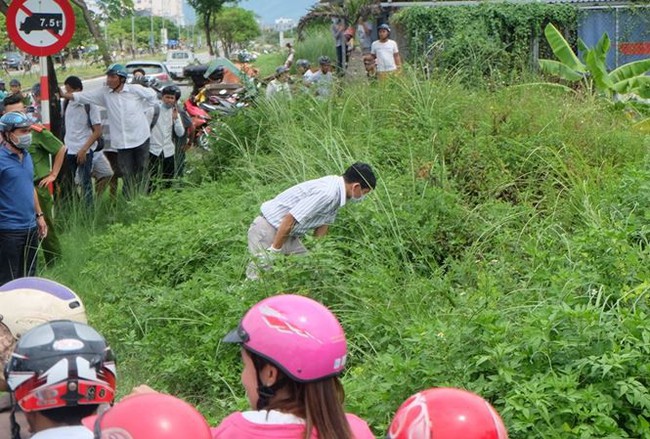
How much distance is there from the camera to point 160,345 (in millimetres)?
7691

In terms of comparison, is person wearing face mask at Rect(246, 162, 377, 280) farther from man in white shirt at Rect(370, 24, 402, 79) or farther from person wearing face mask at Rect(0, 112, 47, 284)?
man in white shirt at Rect(370, 24, 402, 79)

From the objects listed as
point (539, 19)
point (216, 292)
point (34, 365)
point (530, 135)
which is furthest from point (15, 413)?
point (539, 19)

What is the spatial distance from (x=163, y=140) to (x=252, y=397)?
1062 centimetres

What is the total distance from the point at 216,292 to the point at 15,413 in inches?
169

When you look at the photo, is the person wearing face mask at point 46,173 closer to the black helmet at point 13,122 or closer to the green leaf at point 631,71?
the black helmet at point 13,122

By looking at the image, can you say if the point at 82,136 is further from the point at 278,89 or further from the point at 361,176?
the point at 361,176

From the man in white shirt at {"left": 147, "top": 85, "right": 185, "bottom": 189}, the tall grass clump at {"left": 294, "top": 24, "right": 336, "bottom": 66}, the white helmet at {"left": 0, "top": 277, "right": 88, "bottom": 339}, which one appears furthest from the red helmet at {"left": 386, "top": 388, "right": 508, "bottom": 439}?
the tall grass clump at {"left": 294, "top": 24, "right": 336, "bottom": 66}

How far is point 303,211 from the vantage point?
815 cm

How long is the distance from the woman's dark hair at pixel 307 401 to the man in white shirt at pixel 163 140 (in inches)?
390

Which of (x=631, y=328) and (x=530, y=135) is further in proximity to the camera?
(x=530, y=135)

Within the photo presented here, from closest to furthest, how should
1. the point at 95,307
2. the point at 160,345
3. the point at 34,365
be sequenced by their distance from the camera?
the point at 34,365
the point at 160,345
the point at 95,307

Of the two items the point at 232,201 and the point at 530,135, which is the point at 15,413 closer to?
the point at 232,201

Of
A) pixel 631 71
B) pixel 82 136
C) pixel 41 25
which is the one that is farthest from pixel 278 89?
pixel 631 71

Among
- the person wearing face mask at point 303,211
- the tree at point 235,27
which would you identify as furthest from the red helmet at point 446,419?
the tree at point 235,27
